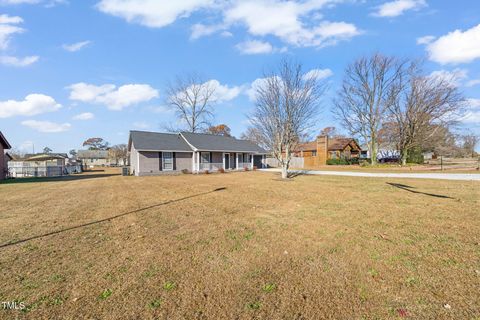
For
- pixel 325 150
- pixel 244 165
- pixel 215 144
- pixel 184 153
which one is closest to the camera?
pixel 184 153

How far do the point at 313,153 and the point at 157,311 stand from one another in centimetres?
4499

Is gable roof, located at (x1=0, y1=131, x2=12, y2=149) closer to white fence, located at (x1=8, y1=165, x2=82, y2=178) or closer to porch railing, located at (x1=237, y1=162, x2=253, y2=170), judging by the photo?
white fence, located at (x1=8, y1=165, x2=82, y2=178)

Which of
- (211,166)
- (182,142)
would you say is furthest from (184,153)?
(211,166)

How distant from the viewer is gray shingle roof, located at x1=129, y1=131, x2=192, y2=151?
2278cm

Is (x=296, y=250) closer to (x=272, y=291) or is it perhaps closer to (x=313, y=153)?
(x=272, y=291)

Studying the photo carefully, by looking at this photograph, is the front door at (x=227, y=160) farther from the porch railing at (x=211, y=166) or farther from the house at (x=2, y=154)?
the house at (x=2, y=154)

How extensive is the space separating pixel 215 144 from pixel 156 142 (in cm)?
709

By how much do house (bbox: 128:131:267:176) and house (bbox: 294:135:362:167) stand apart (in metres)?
13.7

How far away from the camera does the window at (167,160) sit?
24.0 metres

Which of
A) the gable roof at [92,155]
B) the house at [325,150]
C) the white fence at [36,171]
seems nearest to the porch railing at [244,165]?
the house at [325,150]

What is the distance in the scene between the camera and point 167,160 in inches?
956

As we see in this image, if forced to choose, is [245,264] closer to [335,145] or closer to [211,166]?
[211,166]

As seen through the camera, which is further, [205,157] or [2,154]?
[205,157]

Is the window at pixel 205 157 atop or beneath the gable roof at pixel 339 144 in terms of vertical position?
beneath
